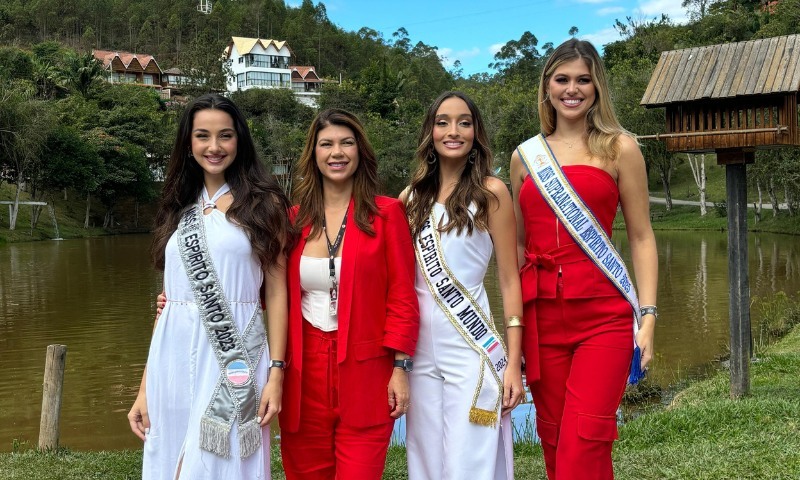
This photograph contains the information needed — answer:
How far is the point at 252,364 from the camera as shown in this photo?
123 inches

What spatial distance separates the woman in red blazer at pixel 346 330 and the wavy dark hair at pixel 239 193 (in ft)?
0.43

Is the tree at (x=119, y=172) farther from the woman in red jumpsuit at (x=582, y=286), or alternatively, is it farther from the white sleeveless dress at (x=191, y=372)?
the woman in red jumpsuit at (x=582, y=286)

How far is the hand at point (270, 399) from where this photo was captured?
10.2 feet

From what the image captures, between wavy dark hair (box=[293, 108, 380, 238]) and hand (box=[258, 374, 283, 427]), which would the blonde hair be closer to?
wavy dark hair (box=[293, 108, 380, 238])

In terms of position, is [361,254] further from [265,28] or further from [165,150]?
[265,28]

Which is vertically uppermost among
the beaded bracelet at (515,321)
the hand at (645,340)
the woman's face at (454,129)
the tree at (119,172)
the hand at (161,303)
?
the tree at (119,172)

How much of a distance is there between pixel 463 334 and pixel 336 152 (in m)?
1.02

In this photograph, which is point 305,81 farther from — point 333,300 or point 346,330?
point 346,330

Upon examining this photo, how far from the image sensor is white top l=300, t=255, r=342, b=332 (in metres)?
3.18

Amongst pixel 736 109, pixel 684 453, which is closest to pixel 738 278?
pixel 736 109

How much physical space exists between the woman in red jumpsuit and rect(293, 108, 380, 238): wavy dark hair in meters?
0.74

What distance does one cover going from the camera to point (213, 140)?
3.22 metres

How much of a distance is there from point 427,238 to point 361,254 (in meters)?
0.39

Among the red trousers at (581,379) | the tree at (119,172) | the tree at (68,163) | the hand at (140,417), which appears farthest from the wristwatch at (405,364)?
the tree at (119,172)
